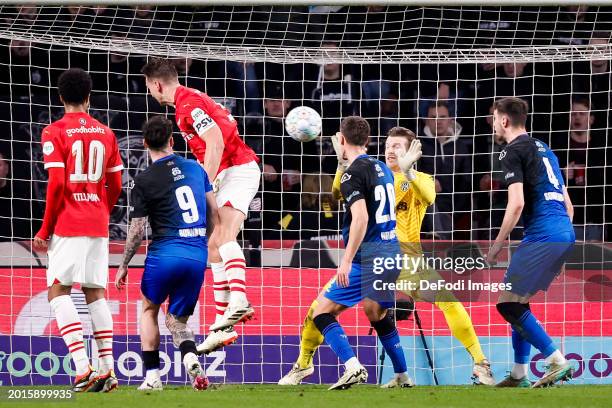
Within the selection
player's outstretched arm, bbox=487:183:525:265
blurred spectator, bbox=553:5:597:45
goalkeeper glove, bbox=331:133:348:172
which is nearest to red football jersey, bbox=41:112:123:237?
goalkeeper glove, bbox=331:133:348:172

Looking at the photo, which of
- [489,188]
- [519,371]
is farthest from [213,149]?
[489,188]

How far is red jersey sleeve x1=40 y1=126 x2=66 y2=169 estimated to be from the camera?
25.2 feet

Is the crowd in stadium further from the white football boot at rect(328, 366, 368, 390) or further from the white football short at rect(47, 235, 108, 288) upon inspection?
the white football short at rect(47, 235, 108, 288)

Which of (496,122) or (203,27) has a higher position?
(203,27)

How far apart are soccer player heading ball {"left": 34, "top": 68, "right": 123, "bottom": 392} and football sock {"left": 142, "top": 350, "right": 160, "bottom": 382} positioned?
24 cm

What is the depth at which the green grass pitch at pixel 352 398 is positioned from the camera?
6680mm

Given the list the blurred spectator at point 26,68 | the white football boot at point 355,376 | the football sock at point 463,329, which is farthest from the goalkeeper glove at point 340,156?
the blurred spectator at point 26,68

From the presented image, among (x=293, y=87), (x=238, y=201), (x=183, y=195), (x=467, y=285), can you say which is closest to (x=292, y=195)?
(x=293, y=87)

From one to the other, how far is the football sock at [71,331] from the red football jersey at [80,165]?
48cm

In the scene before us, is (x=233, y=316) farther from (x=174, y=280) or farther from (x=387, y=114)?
(x=387, y=114)

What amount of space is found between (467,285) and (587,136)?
11.3 feet

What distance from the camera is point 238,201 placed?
8.74 metres

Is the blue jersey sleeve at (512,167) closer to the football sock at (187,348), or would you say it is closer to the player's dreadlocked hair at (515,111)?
the player's dreadlocked hair at (515,111)

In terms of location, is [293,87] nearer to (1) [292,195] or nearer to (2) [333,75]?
(2) [333,75]
